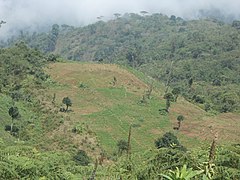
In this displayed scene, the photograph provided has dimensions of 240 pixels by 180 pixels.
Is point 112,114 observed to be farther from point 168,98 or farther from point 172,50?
point 172,50

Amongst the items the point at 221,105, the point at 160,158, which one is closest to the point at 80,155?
the point at 160,158

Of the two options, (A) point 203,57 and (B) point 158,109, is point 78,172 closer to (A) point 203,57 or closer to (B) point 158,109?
Answer: (B) point 158,109

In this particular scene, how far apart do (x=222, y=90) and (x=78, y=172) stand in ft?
235

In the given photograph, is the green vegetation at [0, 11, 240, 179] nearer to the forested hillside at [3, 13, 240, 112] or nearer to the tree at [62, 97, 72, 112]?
the tree at [62, 97, 72, 112]

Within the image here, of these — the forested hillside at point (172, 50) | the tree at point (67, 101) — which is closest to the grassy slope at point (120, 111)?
the tree at point (67, 101)

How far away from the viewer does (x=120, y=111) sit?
55281 mm

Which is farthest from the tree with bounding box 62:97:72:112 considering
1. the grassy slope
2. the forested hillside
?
the forested hillside

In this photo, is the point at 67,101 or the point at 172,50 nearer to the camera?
the point at 67,101

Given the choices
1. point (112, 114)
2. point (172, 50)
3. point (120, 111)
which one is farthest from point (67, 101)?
point (172, 50)

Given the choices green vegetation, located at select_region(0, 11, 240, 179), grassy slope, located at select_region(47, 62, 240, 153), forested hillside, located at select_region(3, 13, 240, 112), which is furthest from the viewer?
forested hillside, located at select_region(3, 13, 240, 112)

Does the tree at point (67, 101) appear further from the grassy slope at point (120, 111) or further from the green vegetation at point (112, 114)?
the grassy slope at point (120, 111)

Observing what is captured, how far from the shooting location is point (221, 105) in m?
70.6

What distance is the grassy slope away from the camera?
1921 inches

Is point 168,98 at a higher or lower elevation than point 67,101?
higher
